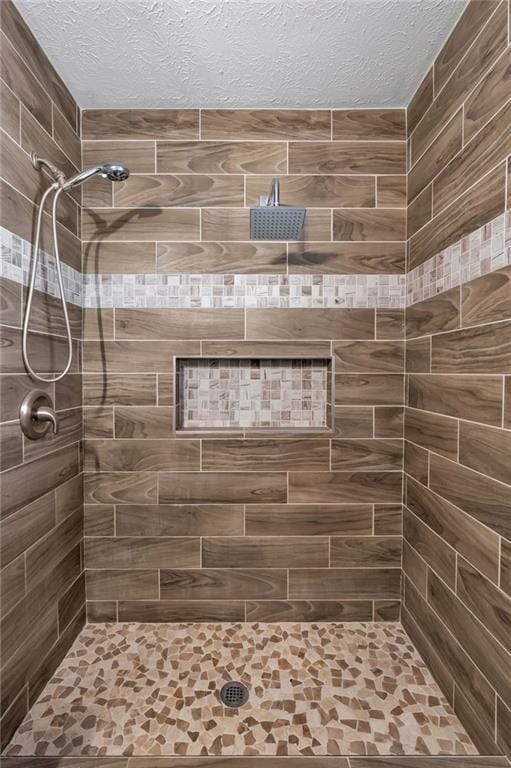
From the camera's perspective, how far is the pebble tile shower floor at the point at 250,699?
1.04 m

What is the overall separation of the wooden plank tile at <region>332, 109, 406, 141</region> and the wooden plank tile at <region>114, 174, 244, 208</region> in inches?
19.3

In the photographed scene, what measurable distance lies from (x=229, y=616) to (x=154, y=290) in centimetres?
148

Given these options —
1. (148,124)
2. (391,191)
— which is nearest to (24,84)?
(148,124)

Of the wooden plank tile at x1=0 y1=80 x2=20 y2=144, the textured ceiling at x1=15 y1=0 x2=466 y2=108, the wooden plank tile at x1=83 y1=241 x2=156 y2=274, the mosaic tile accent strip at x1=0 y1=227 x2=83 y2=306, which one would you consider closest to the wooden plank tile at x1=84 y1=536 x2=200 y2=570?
the mosaic tile accent strip at x1=0 y1=227 x2=83 y2=306

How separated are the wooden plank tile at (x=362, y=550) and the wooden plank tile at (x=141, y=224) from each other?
1.51 meters

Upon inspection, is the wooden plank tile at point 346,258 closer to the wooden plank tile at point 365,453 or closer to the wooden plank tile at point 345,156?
the wooden plank tile at point 345,156

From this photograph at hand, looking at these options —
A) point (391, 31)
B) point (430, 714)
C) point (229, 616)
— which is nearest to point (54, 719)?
point (229, 616)

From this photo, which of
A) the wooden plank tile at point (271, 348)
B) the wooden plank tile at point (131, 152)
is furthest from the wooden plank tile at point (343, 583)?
the wooden plank tile at point (131, 152)

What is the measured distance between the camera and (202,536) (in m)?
1.52

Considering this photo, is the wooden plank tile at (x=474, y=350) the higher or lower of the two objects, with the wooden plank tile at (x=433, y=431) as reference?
higher

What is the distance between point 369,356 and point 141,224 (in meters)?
1.16

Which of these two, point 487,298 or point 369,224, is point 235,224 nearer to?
point 369,224

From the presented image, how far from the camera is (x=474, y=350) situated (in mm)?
1033

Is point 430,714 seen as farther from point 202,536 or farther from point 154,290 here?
point 154,290
